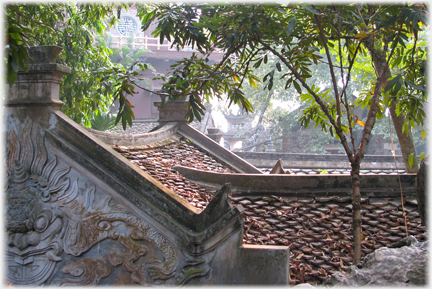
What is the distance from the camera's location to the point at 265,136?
80.1 feet

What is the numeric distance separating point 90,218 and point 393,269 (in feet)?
9.13

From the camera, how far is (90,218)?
379 cm

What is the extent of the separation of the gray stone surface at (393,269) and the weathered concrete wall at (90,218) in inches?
22.9

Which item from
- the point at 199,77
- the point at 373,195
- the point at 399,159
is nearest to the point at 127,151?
the point at 199,77

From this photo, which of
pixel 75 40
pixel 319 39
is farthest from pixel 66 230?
pixel 75 40

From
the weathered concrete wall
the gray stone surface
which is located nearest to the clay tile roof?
the gray stone surface

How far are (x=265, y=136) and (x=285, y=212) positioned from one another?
19.9 metres

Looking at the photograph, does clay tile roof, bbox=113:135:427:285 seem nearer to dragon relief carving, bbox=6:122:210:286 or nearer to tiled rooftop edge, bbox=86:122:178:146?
tiled rooftop edge, bbox=86:122:178:146

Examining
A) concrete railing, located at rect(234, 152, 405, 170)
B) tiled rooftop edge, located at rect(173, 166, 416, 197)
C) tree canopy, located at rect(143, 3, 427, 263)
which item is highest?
tree canopy, located at rect(143, 3, 427, 263)

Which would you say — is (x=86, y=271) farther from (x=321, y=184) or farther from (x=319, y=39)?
(x=319, y=39)

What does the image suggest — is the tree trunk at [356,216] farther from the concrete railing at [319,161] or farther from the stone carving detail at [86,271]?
the concrete railing at [319,161]

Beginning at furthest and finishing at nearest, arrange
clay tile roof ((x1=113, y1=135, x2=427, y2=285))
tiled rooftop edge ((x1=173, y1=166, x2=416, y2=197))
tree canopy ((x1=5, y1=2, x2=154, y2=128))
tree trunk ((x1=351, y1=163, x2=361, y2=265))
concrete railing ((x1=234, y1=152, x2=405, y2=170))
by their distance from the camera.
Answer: concrete railing ((x1=234, y1=152, x2=405, y2=170)) → tree canopy ((x1=5, y1=2, x2=154, y2=128)) → tiled rooftop edge ((x1=173, y1=166, x2=416, y2=197)) → clay tile roof ((x1=113, y1=135, x2=427, y2=285)) → tree trunk ((x1=351, y1=163, x2=361, y2=265))

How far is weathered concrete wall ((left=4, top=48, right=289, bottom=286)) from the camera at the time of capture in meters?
3.50

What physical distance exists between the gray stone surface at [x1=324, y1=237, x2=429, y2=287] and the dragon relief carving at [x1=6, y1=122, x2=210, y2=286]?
51.0 inches
